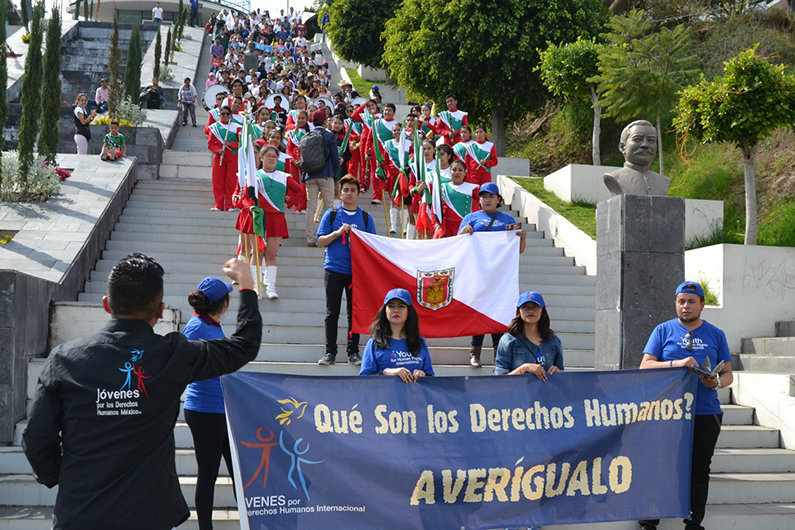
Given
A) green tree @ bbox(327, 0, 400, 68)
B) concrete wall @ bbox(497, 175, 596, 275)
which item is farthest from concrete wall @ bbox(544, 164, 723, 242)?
green tree @ bbox(327, 0, 400, 68)

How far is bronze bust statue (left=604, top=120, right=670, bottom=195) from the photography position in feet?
25.5

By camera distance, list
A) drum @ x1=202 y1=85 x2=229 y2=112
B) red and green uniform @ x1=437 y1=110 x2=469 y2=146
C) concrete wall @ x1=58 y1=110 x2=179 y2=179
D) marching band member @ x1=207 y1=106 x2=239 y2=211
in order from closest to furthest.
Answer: marching band member @ x1=207 y1=106 x2=239 y2=211 < concrete wall @ x1=58 y1=110 x2=179 y2=179 < red and green uniform @ x1=437 y1=110 x2=469 y2=146 < drum @ x1=202 y1=85 x2=229 y2=112

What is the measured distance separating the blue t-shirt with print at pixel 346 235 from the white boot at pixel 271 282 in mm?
1556

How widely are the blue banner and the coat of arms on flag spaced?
3.16 m

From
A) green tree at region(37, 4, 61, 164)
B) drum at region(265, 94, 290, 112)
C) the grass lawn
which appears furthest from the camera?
drum at region(265, 94, 290, 112)

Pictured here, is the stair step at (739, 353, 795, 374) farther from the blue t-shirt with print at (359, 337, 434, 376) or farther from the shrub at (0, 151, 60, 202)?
the shrub at (0, 151, 60, 202)

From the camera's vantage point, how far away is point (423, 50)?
23844mm

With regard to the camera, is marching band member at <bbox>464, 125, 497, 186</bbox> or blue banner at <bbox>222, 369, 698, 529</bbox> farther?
marching band member at <bbox>464, 125, 497, 186</bbox>

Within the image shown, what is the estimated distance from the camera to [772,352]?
10.4 metres

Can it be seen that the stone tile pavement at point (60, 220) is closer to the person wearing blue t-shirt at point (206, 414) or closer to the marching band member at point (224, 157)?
the marching band member at point (224, 157)

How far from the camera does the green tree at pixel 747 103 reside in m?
11.5

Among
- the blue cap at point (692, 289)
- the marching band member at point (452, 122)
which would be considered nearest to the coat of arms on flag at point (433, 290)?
the blue cap at point (692, 289)

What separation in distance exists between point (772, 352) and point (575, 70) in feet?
29.4

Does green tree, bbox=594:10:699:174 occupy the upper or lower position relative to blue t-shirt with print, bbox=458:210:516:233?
upper
